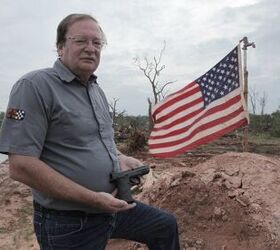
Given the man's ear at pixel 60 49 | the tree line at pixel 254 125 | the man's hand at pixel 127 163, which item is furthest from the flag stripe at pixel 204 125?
the tree line at pixel 254 125

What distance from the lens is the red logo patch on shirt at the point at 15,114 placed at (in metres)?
1.93

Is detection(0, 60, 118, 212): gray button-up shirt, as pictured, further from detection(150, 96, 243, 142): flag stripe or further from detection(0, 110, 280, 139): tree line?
detection(0, 110, 280, 139): tree line

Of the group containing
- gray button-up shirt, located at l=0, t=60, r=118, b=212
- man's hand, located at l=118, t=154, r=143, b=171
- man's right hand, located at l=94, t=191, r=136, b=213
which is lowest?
man's right hand, located at l=94, t=191, r=136, b=213

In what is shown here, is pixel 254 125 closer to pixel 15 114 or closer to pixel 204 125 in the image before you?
pixel 204 125

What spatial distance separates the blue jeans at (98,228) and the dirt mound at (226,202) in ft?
5.77

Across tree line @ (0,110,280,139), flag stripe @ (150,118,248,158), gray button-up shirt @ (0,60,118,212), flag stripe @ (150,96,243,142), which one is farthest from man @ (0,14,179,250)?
tree line @ (0,110,280,139)

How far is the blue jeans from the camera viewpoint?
2.09m

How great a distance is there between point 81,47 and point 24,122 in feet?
1.49

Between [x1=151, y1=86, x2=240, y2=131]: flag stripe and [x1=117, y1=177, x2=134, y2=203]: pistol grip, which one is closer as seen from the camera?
[x1=117, y1=177, x2=134, y2=203]: pistol grip

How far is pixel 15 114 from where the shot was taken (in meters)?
1.94

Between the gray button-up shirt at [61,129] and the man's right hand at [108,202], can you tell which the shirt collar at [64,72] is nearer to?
the gray button-up shirt at [61,129]

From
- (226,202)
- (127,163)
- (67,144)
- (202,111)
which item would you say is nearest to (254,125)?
(202,111)

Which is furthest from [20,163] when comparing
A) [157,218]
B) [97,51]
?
[157,218]

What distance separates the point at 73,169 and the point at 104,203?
8.3 inches
